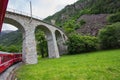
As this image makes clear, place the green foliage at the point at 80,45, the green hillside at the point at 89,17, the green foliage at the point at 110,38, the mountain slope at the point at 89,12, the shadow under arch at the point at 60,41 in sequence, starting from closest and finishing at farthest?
the green foliage at the point at 110,38
the green foliage at the point at 80,45
the shadow under arch at the point at 60,41
the green hillside at the point at 89,17
the mountain slope at the point at 89,12

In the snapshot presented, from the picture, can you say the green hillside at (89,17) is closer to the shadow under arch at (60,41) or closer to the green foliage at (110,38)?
the shadow under arch at (60,41)

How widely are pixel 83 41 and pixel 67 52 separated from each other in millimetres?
4919

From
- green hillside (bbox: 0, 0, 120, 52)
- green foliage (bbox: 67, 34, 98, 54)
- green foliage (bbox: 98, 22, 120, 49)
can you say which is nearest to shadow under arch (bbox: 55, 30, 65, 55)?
green foliage (bbox: 67, 34, 98, 54)

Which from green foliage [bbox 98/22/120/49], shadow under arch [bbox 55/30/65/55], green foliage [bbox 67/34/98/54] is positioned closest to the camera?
green foliage [bbox 98/22/120/49]

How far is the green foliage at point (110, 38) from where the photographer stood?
138ft

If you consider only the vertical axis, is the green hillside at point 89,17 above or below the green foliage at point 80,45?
above

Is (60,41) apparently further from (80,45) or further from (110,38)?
(110,38)

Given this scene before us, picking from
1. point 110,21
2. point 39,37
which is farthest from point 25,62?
point 110,21

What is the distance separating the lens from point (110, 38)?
42.2m

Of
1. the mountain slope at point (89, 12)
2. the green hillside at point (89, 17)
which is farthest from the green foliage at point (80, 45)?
the mountain slope at point (89, 12)

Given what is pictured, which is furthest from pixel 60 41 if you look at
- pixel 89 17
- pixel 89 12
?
pixel 89 12

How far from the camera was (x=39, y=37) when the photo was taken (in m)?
45.3

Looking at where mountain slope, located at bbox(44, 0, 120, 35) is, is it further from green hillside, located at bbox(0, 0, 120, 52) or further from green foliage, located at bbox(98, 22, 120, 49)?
green foliage, located at bbox(98, 22, 120, 49)

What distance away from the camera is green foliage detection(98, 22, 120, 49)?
138ft
